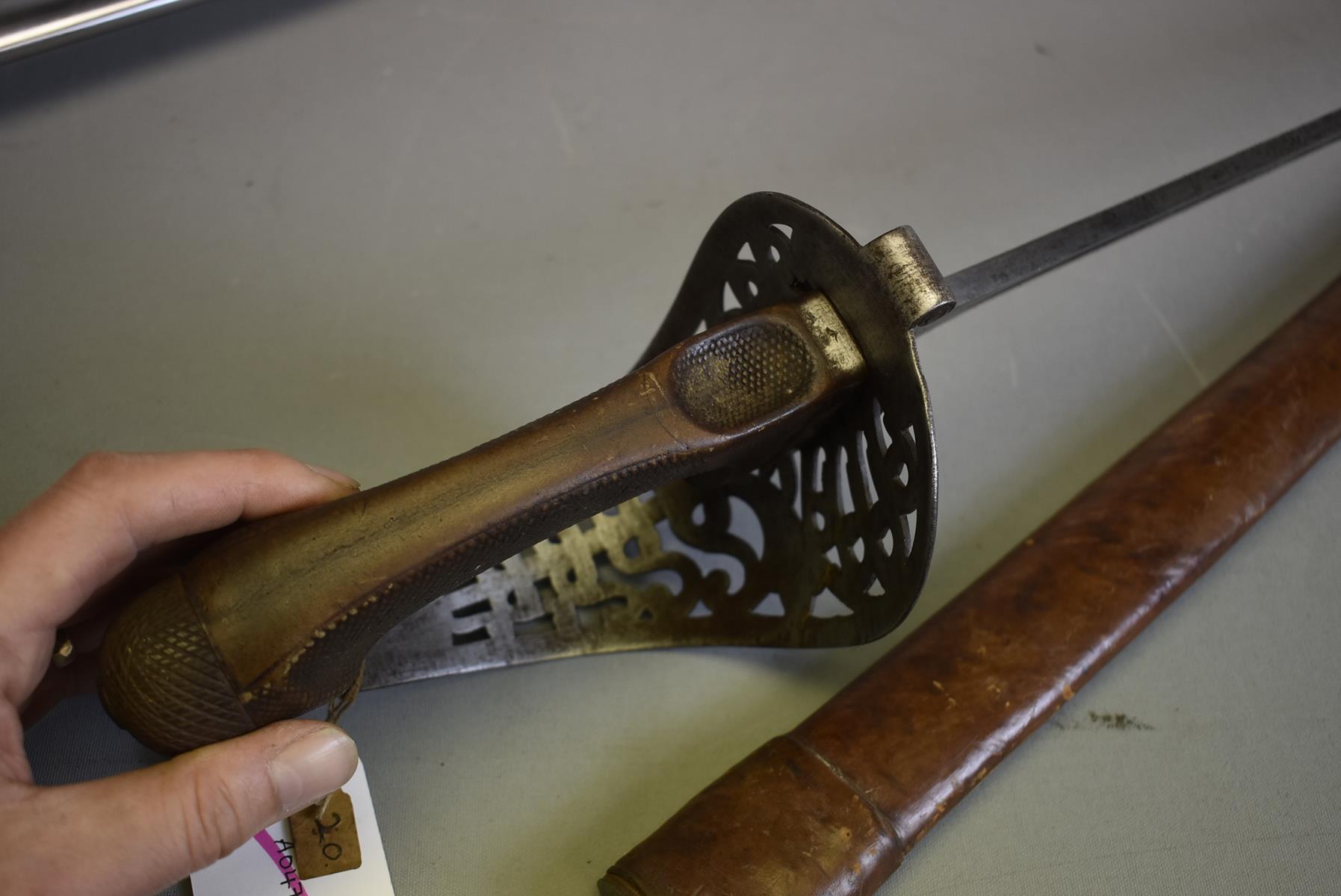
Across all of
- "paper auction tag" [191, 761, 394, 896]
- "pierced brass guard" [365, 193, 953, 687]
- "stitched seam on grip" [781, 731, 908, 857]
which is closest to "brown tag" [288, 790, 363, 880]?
"paper auction tag" [191, 761, 394, 896]

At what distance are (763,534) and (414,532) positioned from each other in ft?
1.82

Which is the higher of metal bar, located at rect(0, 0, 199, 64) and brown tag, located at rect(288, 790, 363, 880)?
metal bar, located at rect(0, 0, 199, 64)

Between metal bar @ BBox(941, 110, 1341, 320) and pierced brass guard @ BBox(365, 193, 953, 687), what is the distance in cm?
14

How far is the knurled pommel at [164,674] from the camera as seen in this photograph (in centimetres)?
91

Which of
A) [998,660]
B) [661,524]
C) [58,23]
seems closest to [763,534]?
[661,524]

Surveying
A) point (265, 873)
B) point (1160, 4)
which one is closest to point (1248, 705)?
point (265, 873)

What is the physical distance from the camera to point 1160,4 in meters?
2.22

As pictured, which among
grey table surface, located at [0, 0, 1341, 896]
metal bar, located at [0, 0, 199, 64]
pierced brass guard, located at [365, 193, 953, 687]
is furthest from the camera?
metal bar, located at [0, 0, 199, 64]

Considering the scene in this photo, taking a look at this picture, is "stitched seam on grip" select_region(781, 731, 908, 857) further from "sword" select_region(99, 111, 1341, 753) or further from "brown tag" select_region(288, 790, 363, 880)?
"brown tag" select_region(288, 790, 363, 880)

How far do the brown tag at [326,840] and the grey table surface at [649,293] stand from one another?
57 millimetres

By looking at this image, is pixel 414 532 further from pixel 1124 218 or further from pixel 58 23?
pixel 58 23

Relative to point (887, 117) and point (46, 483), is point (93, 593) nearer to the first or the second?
point (46, 483)

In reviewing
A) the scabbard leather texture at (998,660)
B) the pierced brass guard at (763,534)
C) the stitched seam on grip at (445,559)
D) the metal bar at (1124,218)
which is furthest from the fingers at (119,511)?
the metal bar at (1124,218)

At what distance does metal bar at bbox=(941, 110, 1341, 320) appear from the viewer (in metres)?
1.29
